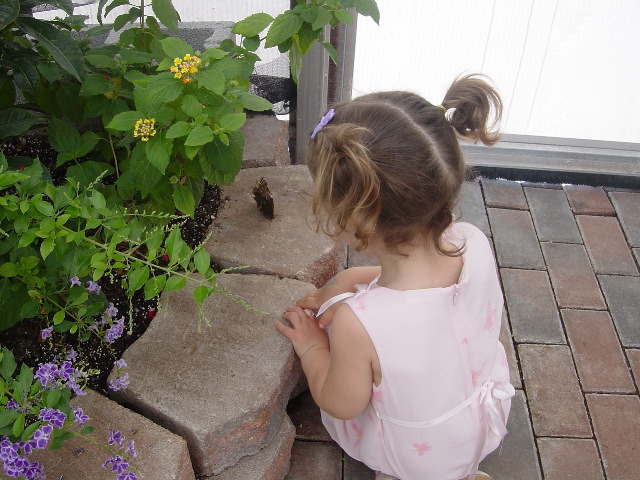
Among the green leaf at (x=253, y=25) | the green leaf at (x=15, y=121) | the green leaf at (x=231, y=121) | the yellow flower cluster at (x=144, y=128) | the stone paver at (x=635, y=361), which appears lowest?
the stone paver at (x=635, y=361)

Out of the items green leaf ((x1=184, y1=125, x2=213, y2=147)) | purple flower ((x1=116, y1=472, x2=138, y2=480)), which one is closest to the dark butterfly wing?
green leaf ((x1=184, y1=125, x2=213, y2=147))

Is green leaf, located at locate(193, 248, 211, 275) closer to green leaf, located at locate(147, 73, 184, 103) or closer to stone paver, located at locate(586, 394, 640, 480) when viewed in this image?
green leaf, located at locate(147, 73, 184, 103)

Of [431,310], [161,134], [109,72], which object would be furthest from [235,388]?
[109,72]

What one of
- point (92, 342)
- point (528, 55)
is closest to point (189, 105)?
point (92, 342)

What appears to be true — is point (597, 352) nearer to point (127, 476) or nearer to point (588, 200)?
point (588, 200)

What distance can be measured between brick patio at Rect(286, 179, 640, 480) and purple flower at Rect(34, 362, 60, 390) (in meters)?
0.74

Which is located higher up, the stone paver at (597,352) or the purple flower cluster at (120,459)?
the purple flower cluster at (120,459)

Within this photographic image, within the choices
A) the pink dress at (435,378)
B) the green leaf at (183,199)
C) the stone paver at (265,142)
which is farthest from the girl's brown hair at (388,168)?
the stone paver at (265,142)

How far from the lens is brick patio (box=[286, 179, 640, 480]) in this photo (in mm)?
1758

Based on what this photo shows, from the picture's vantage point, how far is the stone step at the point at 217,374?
1.42 m

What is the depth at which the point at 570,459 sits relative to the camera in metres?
1.76

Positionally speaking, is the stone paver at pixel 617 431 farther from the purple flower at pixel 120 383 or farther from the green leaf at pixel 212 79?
the green leaf at pixel 212 79

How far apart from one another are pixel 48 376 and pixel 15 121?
0.64 m

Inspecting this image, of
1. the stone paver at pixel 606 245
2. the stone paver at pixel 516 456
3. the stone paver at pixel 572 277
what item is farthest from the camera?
the stone paver at pixel 606 245
